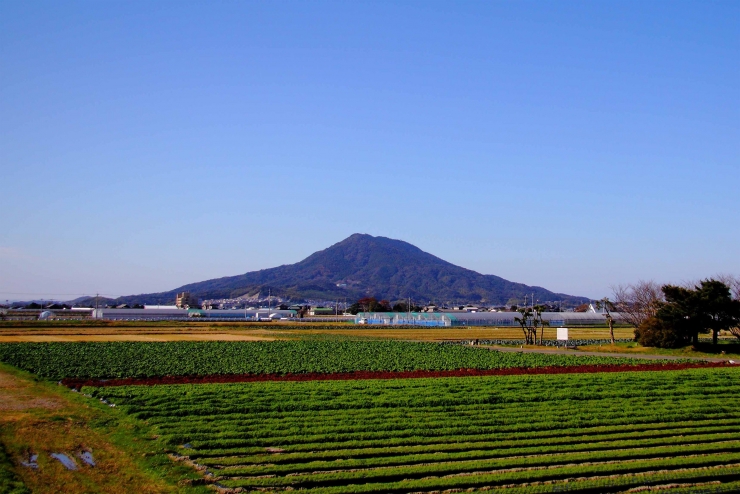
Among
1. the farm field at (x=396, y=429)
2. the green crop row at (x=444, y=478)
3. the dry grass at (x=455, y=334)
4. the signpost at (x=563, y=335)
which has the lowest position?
the dry grass at (x=455, y=334)

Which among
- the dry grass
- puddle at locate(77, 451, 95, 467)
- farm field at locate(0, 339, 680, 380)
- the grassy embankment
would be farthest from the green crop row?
the dry grass

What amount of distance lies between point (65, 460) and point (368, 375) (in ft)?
62.6

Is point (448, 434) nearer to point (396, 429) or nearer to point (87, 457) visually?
point (396, 429)

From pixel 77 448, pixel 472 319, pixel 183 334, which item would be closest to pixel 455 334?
pixel 183 334

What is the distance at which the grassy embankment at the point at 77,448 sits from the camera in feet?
47.3

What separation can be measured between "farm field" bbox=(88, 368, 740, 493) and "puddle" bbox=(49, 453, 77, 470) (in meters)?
2.27

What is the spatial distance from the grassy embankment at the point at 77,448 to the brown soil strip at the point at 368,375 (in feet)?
14.8

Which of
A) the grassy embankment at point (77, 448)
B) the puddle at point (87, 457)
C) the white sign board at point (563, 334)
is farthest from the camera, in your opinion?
the white sign board at point (563, 334)

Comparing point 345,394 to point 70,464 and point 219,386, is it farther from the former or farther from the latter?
point 70,464

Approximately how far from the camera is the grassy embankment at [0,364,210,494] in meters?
14.4

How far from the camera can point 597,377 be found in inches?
1247

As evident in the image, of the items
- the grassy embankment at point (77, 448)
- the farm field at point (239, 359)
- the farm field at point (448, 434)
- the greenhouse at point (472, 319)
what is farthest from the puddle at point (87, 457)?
the greenhouse at point (472, 319)

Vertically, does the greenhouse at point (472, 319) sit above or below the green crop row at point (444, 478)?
above

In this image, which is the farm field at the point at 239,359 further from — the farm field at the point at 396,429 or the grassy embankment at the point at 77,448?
the grassy embankment at the point at 77,448
